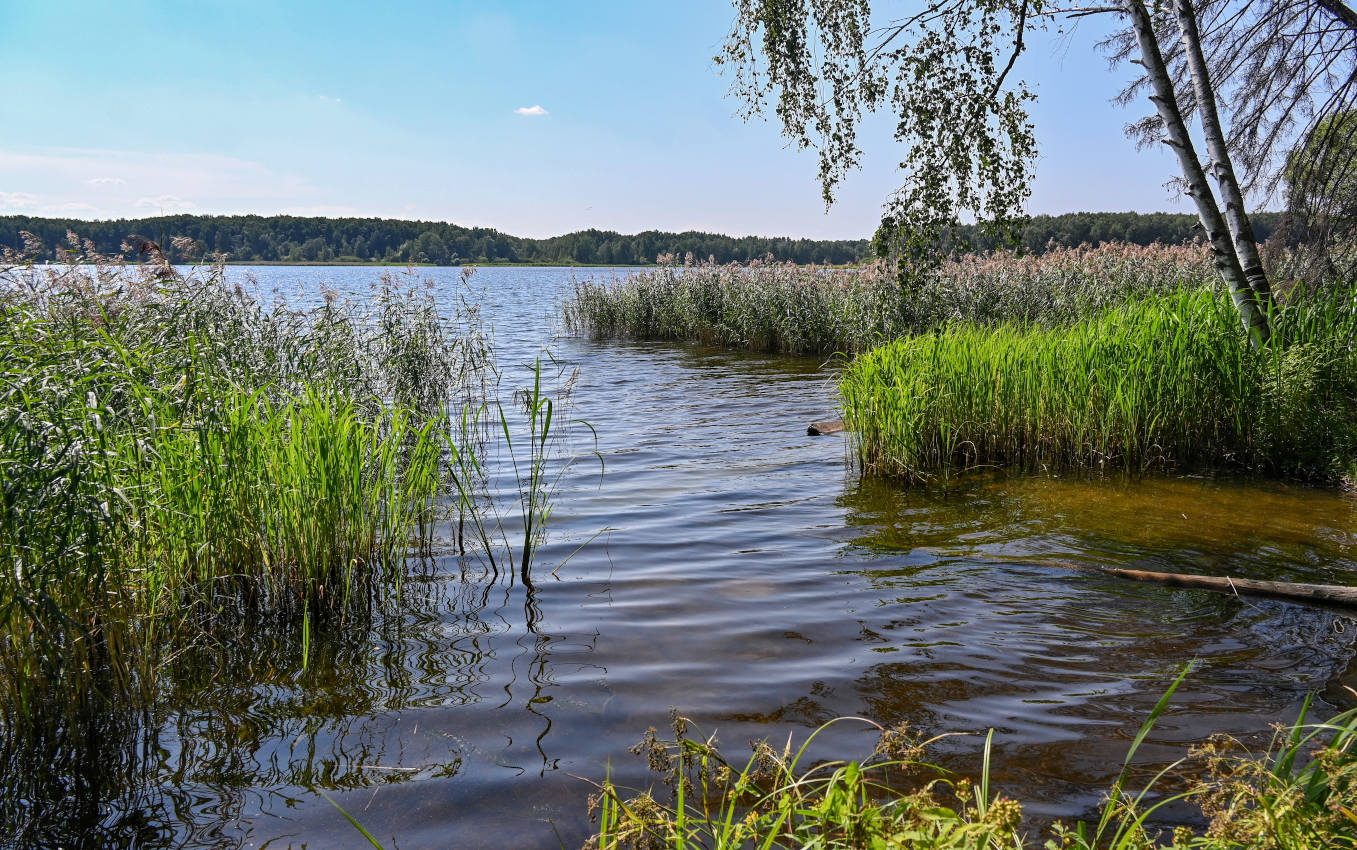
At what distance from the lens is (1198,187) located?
845 centimetres

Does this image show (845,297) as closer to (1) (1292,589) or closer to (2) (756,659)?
(1) (1292,589)

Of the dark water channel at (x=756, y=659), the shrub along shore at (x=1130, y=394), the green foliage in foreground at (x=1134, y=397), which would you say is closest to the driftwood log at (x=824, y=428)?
the shrub along shore at (x=1130, y=394)

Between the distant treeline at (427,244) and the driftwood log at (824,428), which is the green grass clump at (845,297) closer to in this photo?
the driftwood log at (824,428)

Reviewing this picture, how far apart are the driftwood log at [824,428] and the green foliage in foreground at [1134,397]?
2.22 meters

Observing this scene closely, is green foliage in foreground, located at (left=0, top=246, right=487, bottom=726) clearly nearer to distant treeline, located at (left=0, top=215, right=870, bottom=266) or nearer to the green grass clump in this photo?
the green grass clump

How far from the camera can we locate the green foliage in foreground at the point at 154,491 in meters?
3.10

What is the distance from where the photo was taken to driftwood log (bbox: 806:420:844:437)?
10984 mm

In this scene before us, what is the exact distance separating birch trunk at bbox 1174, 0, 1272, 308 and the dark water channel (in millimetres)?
2412

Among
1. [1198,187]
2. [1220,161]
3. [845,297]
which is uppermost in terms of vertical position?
[1220,161]

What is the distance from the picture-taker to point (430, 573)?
5.77 metres

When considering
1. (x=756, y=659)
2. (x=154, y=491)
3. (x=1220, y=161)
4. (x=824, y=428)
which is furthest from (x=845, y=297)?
(x=154, y=491)

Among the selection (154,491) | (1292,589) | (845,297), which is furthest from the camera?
(845,297)

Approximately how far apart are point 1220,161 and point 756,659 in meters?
7.79

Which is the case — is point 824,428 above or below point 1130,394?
below
